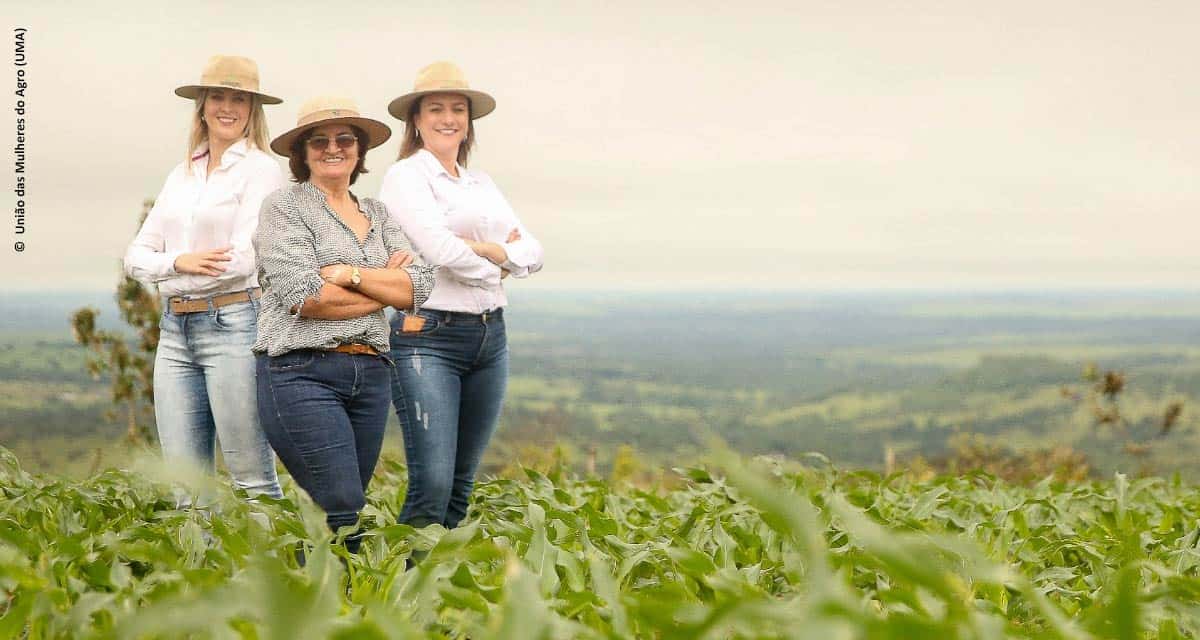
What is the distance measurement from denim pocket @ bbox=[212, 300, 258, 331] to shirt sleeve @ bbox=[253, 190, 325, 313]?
0.93 feet

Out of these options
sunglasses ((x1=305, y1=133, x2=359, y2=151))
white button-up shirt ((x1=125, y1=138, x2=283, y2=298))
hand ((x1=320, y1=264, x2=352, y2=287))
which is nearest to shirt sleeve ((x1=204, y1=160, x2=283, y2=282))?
white button-up shirt ((x1=125, y1=138, x2=283, y2=298))

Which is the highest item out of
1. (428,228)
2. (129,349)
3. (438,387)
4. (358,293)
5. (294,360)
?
(428,228)

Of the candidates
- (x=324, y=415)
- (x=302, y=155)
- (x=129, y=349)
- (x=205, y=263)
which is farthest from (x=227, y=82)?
(x=129, y=349)

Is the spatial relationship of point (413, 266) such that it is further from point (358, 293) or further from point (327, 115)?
point (327, 115)

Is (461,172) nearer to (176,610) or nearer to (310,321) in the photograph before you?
(310,321)

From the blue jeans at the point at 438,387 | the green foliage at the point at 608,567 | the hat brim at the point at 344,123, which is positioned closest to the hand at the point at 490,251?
the blue jeans at the point at 438,387

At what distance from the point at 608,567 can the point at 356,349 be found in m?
1.09

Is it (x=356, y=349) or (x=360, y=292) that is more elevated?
(x=360, y=292)

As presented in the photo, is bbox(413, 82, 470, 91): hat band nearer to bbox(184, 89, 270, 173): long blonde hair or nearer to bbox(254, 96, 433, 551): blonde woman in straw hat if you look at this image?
bbox(254, 96, 433, 551): blonde woman in straw hat

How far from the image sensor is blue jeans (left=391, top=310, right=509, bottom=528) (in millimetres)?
4016

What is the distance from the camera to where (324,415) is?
3639 millimetres

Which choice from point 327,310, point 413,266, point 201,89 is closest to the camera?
point 327,310

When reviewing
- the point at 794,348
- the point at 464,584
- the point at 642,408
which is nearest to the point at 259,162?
the point at 464,584

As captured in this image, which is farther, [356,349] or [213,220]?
[213,220]
